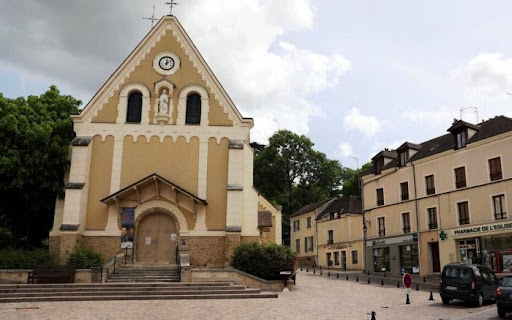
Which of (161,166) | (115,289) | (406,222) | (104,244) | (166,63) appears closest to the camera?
(115,289)

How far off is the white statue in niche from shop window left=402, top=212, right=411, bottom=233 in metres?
21.2

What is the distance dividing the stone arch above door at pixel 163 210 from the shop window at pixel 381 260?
796 inches

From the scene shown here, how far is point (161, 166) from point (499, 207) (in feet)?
70.3

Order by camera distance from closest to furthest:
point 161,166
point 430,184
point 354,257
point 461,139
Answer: point 161,166, point 461,139, point 430,184, point 354,257

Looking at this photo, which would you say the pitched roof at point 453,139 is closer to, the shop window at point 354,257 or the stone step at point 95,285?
the shop window at point 354,257

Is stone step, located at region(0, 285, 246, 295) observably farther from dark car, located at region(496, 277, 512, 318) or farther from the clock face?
the clock face

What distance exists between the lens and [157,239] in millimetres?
26516

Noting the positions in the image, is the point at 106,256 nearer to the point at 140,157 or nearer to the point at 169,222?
the point at 169,222

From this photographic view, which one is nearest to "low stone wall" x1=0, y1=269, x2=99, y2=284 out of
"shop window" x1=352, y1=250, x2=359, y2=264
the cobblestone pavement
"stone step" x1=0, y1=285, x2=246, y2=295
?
"stone step" x1=0, y1=285, x2=246, y2=295

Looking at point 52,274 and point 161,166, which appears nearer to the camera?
point 52,274

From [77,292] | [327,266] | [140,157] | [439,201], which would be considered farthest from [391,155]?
[77,292]

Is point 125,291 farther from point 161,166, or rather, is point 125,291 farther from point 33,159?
point 33,159

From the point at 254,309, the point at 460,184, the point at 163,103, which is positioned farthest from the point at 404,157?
the point at 254,309

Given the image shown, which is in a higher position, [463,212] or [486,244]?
[463,212]
